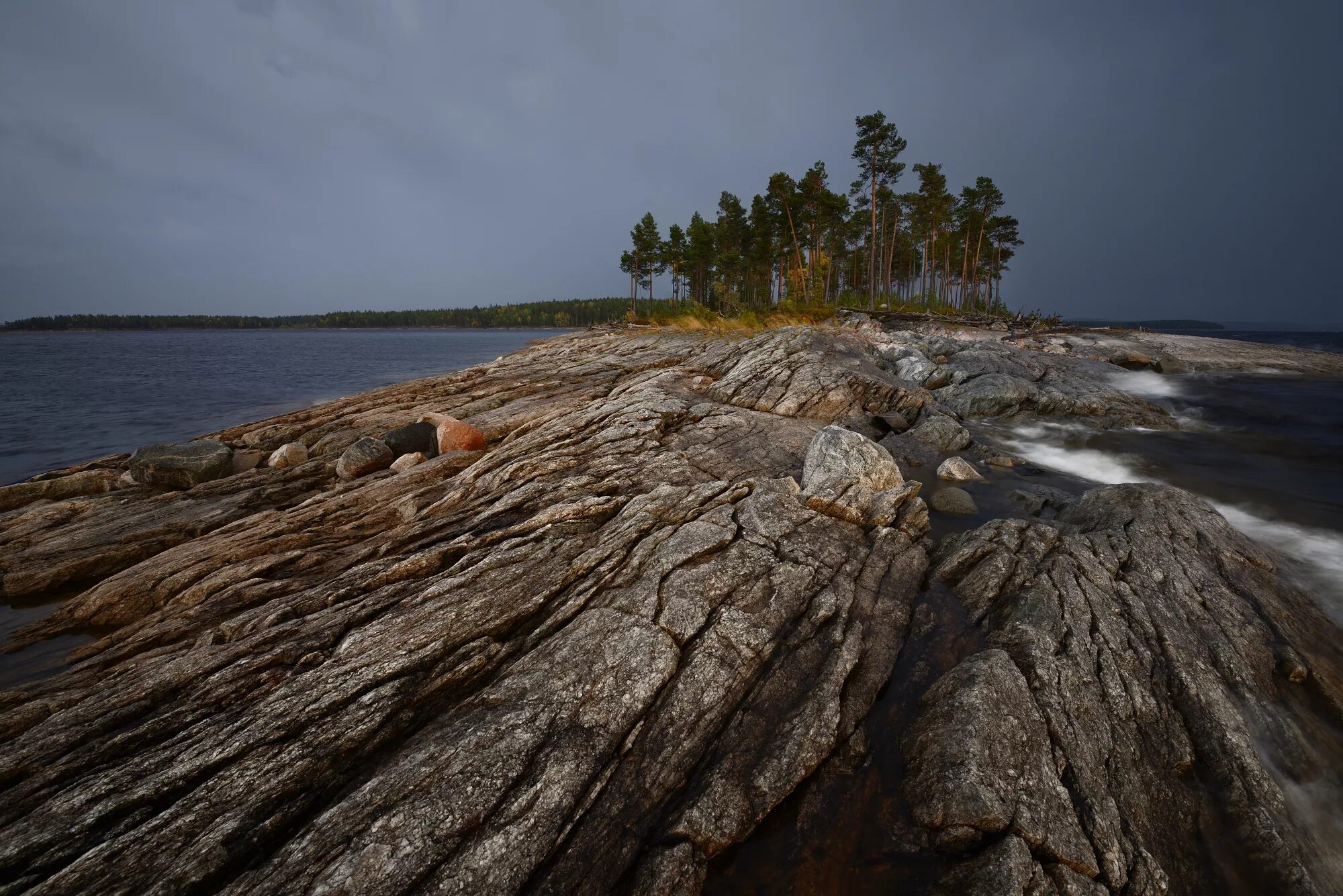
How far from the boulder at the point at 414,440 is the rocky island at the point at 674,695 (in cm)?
431

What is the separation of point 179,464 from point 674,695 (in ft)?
61.2

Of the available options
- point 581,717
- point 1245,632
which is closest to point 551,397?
point 581,717

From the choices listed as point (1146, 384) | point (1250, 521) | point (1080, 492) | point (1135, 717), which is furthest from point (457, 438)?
point (1146, 384)

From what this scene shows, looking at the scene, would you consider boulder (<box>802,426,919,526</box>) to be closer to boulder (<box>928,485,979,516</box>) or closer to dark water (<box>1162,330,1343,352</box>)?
boulder (<box>928,485,979,516</box>)

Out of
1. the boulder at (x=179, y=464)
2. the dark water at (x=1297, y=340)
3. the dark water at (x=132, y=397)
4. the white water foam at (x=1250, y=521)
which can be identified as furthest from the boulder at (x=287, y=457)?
the dark water at (x=1297, y=340)

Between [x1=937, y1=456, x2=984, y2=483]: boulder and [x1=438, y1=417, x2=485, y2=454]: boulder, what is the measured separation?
47.2 ft

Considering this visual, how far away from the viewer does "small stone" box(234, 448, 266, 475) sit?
55.3ft

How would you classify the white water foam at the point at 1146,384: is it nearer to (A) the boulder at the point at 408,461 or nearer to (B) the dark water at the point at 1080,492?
(B) the dark water at the point at 1080,492

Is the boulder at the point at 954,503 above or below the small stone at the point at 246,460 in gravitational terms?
above

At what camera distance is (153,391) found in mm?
40469

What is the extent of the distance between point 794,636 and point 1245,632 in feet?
23.3

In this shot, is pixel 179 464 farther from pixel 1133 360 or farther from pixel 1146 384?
pixel 1133 360

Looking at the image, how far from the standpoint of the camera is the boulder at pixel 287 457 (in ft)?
53.9

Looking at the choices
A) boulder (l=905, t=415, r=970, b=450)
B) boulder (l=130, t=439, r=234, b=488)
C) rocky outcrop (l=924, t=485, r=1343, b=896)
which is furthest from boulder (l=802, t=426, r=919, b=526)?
boulder (l=130, t=439, r=234, b=488)
